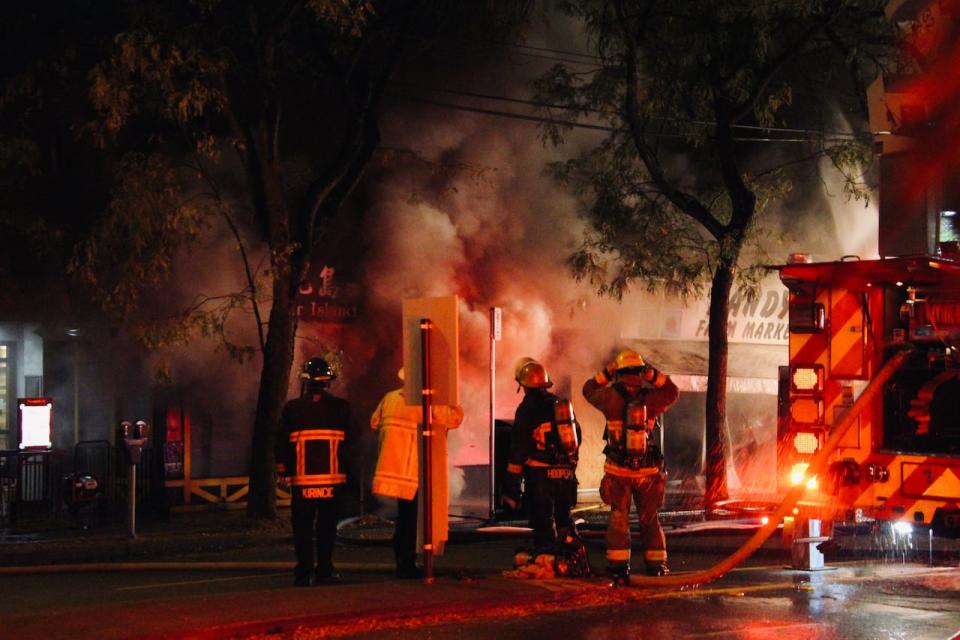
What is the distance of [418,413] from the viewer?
9.50 meters

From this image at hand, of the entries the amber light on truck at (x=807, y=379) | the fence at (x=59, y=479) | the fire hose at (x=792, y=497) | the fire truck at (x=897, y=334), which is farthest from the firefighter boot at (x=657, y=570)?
the fence at (x=59, y=479)

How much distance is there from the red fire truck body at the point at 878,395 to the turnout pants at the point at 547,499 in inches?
63.8

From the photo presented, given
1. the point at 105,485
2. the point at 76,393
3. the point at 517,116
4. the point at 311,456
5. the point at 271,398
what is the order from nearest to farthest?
1. the point at 311,456
2. the point at 271,398
3. the point at 105,485
4. the point at 76,393
5. the point at 517,116

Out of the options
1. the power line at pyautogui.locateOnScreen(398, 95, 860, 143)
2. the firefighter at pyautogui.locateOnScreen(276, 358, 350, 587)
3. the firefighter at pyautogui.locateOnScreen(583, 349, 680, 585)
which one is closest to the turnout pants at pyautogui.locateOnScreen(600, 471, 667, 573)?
the firefighter at pyautogui.locateOnScreen(583, 349, 680, 585)

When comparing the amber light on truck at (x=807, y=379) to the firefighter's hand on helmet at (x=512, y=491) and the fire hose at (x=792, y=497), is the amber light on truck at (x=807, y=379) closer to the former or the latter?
the fire hose at (x=792, y=497)

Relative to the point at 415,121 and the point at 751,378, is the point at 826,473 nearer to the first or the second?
the point at 415,121

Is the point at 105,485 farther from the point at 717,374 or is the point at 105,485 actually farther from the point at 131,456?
the point at 717,374

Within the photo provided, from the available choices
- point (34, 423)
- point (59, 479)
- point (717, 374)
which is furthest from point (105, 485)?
point (717, 374)

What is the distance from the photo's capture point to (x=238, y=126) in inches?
585

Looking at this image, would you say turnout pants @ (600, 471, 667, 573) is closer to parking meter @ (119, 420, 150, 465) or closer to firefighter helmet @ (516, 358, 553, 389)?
firefighter helmet @ (516, 358, 553, 389)

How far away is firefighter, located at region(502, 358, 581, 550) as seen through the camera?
952 centimetres

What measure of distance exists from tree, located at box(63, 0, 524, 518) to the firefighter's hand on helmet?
6098 mm

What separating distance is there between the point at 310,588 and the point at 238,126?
7.33 metres

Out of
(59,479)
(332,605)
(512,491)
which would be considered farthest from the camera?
(59,479)
